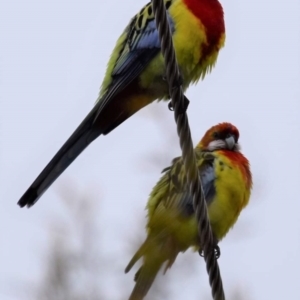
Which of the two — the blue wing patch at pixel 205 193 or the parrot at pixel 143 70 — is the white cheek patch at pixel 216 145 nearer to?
the blue wing patch at pixel 205 193

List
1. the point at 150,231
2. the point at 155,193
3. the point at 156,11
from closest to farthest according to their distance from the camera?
the point at 156,11, the point at 150,231, the point at 155,193

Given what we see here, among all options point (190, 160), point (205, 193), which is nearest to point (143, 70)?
point (205, 193)

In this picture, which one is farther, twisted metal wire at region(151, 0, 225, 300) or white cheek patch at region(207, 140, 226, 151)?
white cheek patch at region(207, 140, 226, 151)

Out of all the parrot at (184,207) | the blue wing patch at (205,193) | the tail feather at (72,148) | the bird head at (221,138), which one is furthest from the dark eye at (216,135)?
the tail feather at (72,148)

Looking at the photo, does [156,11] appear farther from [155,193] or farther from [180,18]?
[155,193]

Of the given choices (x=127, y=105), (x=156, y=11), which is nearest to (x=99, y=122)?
(x=127, y=105)

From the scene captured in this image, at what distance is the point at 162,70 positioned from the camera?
16.9 feet

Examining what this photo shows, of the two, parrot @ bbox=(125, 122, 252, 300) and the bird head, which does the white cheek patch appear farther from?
parrot @ bbox=(125, 122, 252, 300)

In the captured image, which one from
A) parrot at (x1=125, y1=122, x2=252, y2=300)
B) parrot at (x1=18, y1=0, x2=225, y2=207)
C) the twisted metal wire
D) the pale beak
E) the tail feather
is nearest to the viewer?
the twisted metal wire

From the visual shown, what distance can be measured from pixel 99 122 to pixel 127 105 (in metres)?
0.21

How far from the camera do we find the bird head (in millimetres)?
5805

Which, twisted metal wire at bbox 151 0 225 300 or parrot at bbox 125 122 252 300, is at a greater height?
parrot at bbox 125 122 252 300

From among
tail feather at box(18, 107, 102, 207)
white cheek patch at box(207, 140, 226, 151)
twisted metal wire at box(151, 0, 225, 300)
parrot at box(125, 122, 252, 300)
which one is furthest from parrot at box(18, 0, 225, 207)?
twisted metal wire at box(151, 0, 225, 300)

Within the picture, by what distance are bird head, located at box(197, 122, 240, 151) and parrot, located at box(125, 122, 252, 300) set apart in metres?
0.20
